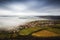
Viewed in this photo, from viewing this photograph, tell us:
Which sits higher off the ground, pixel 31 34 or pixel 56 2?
pixel 56 2

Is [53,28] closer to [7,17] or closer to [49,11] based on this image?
[49,11]

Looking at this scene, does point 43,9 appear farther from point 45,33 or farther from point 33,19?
point 45,33

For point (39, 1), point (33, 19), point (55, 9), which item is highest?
point (39, 1)

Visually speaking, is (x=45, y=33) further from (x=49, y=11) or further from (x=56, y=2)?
(x=56, y=2)

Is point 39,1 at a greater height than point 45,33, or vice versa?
point 39,1

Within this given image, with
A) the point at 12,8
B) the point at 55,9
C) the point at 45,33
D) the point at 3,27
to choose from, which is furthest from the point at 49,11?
the point at 3,27

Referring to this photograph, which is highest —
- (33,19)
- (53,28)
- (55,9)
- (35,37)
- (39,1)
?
(39,1)

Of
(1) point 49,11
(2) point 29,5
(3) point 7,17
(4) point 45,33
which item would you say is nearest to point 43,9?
(1) point 49,11
